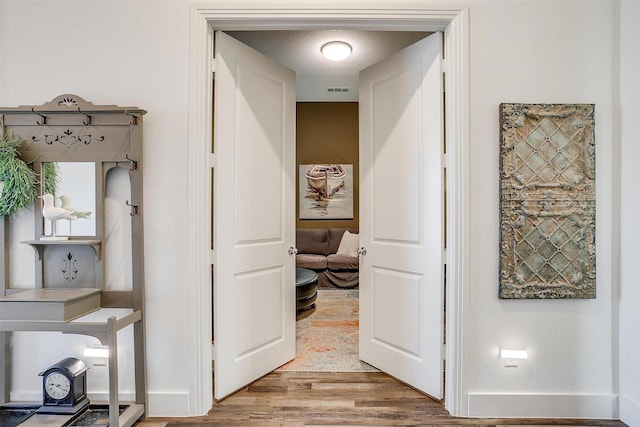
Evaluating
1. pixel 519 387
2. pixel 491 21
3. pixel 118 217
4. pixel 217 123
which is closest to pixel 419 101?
pixel 491 21

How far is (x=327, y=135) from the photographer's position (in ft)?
20.0

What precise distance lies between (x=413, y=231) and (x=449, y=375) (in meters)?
0.89

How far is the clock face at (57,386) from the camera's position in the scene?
1920 millimetres

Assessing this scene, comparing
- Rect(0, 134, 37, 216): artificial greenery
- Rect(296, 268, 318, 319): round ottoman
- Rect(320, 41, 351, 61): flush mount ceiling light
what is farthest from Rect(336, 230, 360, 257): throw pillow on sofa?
Rect(0, 134, 37, 216): artificial greenery

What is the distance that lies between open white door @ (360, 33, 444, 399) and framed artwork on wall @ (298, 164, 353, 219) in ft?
10.8

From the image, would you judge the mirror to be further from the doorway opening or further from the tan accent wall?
the tan accent wall

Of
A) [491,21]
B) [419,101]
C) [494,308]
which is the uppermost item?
[491,21]

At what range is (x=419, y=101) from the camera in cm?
227

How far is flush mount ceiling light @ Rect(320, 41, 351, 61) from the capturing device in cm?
337

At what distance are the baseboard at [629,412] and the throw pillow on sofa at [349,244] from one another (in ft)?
12.2

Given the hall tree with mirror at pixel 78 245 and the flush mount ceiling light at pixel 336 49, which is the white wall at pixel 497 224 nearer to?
the flush mount ceiling light at pixel 336 49

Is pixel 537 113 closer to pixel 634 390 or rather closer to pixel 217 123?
pixel 634 390

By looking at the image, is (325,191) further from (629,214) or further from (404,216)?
(629,214)

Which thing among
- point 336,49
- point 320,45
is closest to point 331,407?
point 336,49
